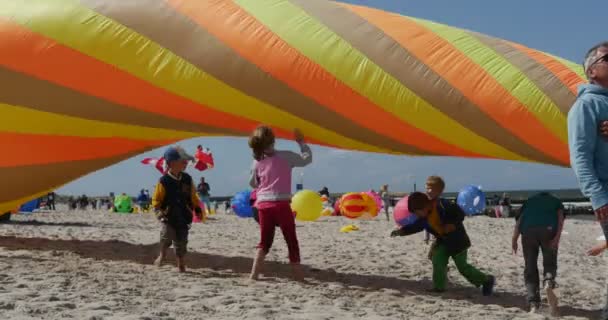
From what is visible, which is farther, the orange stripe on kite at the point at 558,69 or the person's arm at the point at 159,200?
the person's arm at the point at 159,200

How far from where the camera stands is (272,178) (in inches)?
183

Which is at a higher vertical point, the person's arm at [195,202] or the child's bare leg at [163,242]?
the person's arm at [195,202]

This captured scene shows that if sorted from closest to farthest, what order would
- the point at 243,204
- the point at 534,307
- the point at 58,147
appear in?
1. the point at 534,307
2. the point at 58,147
3. the point at 243,204

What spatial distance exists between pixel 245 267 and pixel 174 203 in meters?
1.05

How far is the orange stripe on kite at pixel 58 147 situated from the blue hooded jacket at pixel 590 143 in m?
4.00

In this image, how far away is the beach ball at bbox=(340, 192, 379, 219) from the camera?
1605cm

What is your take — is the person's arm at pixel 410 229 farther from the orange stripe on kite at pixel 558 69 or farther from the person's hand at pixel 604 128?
the person's hand at pixel 604 128

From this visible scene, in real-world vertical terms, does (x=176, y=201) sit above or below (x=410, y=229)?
above

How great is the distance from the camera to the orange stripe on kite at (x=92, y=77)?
15.7 feet

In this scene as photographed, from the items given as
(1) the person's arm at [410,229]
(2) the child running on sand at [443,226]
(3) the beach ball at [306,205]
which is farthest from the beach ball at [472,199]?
(1) the person's arm at [410,229]

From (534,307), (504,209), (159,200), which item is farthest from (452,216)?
(504,209)

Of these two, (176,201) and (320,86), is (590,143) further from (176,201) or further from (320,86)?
(176,201)

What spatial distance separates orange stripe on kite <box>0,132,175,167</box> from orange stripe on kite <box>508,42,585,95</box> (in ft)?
10.6

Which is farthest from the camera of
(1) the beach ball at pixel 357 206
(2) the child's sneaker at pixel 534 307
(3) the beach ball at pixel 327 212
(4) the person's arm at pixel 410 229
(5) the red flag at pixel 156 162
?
(3) the beach ball at pixel 327 212
